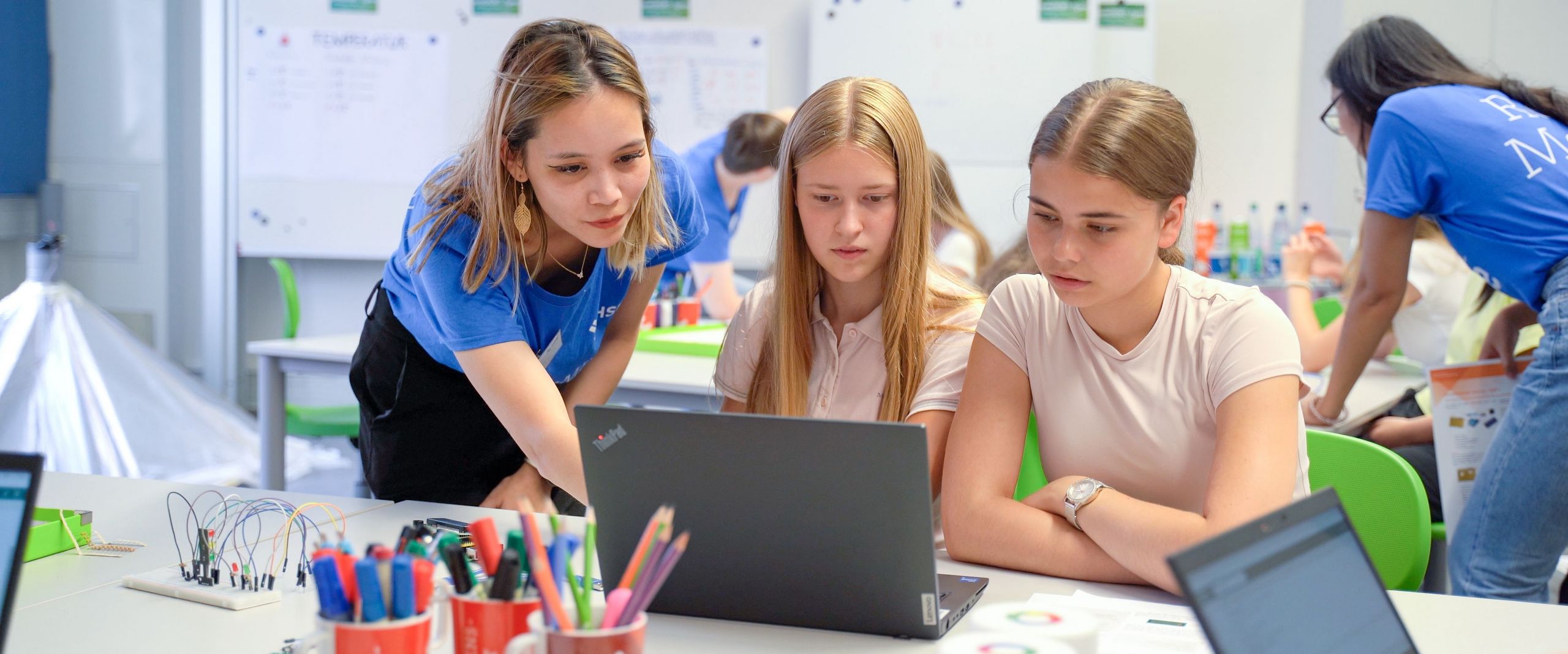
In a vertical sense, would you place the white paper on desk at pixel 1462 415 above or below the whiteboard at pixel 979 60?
below

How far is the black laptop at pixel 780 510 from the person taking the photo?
0.93 metres

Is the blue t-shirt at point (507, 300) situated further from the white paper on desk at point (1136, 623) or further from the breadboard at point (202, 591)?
the white paper on desk at point (1136, 623)

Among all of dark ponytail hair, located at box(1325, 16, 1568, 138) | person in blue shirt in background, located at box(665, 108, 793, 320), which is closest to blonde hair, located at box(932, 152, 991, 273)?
person in blue shirt in background, located at box(665, 108, 793, 320)

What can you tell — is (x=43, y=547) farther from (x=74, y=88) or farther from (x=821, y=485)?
(x=74, y=88)

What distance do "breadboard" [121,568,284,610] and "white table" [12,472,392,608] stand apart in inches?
1.8

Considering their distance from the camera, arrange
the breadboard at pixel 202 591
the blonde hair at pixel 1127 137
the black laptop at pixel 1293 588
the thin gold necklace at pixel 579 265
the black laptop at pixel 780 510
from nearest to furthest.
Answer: the black laptop at pixel 1293 588 → the black laptop at pixel 780 510 → the breadboard at pixel 202 591 → the blonde hair at pixel 1127 137 → the thin gold necklace at pixel 579 265

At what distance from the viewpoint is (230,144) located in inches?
185

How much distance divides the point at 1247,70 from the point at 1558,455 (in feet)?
9.89

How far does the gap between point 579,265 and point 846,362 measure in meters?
0.40

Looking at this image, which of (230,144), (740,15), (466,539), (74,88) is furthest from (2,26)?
(466,539)

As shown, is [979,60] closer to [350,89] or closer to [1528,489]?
[350,89]

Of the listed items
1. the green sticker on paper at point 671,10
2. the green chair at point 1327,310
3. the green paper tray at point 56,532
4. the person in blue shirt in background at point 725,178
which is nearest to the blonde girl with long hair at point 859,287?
the green paper tray at point 56,532

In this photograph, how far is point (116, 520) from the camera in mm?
1447

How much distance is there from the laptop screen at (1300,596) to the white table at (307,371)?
1.84 m
